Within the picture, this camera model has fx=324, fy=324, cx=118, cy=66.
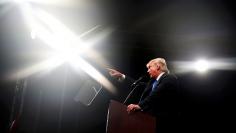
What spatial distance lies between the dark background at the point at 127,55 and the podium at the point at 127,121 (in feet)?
3.67

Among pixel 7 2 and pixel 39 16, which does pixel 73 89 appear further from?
pixel 7 2

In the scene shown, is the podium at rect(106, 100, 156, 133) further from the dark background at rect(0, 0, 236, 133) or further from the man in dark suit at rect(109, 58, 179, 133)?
the dark background at rect(0, 0, 236, 133)

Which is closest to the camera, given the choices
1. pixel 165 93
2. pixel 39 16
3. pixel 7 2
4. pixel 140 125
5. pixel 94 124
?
pixel 140 125

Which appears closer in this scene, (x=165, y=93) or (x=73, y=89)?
(x=165, y=93)

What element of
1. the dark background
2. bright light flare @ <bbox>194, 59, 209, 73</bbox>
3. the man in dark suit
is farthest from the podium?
bright light flare @ <bbox>194, 59, 209, 73</bbox>

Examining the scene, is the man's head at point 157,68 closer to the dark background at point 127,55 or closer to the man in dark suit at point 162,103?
the man in dark suit at point 162,103

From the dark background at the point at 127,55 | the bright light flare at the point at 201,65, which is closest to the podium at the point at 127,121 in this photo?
the dark background at the point at 127,55

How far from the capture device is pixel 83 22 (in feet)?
15.0

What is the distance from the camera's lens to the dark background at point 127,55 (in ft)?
13.4

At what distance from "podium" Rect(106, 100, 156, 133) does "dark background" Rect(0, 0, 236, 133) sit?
3.67ft

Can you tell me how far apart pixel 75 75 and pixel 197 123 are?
1921 mm

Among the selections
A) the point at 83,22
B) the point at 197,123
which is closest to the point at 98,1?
the point at 83,22

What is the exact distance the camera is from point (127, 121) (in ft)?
9.49

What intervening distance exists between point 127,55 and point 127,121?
2194 millimetres
